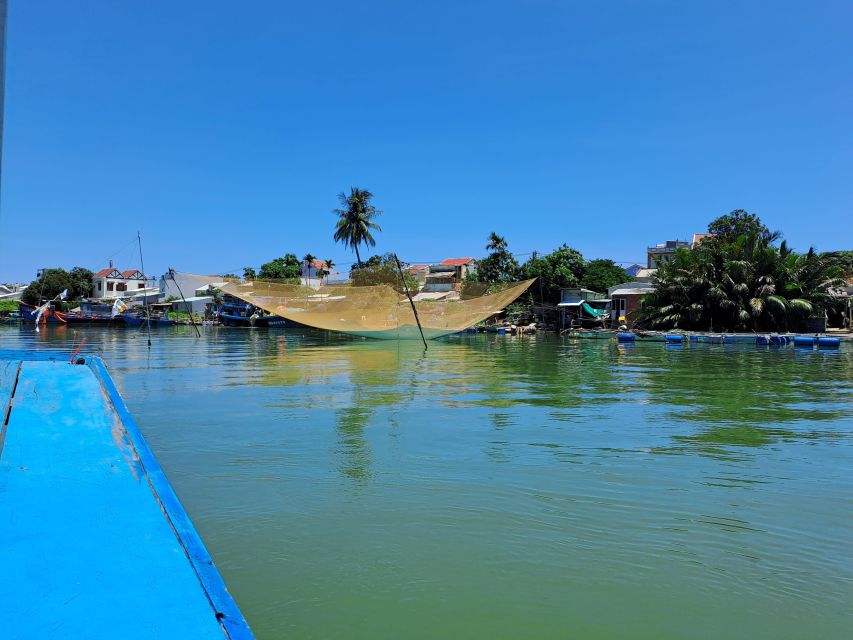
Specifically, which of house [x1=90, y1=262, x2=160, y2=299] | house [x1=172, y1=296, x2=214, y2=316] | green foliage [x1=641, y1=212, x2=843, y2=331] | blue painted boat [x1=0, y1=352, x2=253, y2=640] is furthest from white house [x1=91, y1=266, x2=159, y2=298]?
blue painted boat [x1=0, y1=352, x2=253, y2=640]

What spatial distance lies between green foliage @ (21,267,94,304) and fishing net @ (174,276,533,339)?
44.7 m

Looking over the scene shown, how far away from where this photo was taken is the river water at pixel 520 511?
2805 mm

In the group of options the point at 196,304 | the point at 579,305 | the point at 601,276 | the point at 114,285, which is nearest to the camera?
the point at 579,305

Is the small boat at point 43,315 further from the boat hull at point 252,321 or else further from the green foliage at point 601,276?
the green foliage at point 601,276

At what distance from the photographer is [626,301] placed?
35062 mm

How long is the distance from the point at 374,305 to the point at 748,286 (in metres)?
18.4

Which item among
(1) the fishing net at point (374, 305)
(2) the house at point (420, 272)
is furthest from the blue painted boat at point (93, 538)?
(2) the house at point (420, 272)

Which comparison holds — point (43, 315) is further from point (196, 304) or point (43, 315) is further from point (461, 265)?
point (461, 265)

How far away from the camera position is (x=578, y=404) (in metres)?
8.95

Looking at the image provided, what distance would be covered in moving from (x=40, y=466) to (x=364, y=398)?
709 cm

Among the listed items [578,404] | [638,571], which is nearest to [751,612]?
[638,571]

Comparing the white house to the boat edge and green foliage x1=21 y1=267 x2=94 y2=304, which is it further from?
the boat edge

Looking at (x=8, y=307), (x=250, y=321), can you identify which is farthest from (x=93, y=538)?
(x=8, y=307)

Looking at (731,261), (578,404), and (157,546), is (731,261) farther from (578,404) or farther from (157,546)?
(157,546)
